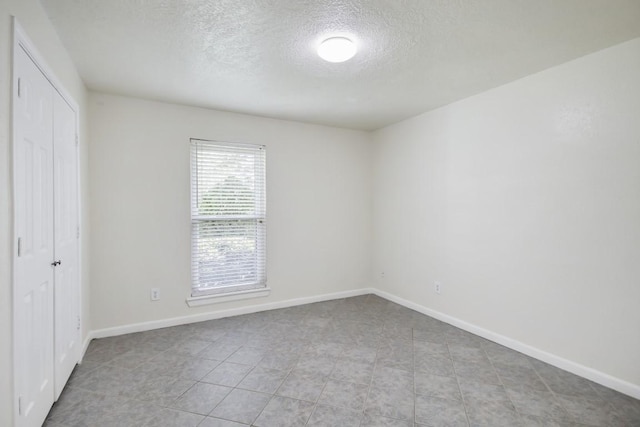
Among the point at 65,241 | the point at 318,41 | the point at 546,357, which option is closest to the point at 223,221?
the point at 65,241

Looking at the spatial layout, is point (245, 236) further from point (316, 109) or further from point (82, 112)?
point (82, 112)

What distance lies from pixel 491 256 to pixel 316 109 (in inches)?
97.3

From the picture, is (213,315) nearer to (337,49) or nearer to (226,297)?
(226,297)

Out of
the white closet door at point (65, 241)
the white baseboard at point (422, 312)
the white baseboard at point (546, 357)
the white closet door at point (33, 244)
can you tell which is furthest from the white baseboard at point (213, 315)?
the white closet door at point (33, 244)

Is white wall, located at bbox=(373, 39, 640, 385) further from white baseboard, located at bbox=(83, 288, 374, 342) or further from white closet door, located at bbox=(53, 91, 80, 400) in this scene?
white closet door, located at bbox=(53, 91, 80, 400)

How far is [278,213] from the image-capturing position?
4.21 meters

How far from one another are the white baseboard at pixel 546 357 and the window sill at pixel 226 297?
1986mm

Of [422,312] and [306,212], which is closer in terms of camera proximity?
[422,312]

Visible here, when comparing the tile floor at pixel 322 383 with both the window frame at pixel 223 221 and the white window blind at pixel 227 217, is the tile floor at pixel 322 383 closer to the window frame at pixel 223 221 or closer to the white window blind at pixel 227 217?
the window frame at pixel 223 221

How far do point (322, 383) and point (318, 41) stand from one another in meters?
2.48

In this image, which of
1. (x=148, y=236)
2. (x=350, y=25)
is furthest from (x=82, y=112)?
(x=350, y=25)

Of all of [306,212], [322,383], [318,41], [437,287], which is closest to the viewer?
[318,41]

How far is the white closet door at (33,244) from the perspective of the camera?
60.6 inches

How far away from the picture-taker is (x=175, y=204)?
3604 mm
